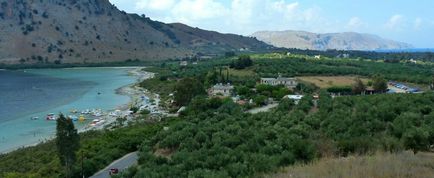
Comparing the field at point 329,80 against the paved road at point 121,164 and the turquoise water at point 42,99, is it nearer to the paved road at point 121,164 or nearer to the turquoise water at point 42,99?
the turquoise water at point 42,99

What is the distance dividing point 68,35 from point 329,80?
370ft

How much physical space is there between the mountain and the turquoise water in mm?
23563

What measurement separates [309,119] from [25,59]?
140263 millimetres

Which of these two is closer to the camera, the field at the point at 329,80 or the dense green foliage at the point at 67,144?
the dense green foliage at the point at 67,144

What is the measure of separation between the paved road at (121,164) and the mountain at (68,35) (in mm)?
130036

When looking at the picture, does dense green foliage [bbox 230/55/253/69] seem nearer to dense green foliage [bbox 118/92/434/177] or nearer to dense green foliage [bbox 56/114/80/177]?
dense green foliage [bbox 118/92/434/177]

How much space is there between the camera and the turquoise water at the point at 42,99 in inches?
2023

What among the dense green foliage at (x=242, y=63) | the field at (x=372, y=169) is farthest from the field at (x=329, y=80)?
the field at (x=372, y=169)

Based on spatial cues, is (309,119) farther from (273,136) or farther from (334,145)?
(334,145)

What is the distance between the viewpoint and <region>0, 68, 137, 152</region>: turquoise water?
51.4 meters

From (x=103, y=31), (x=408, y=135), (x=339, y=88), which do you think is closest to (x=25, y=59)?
(x=103, y=31)

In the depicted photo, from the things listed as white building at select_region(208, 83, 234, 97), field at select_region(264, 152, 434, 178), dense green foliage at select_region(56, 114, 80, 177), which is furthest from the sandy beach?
field at select_region(264, 152, 434, 178)

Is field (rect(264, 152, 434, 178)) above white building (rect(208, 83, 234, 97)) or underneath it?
above

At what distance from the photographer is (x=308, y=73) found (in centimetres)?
8919
